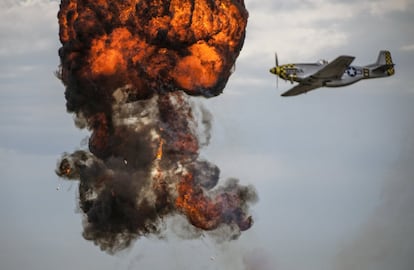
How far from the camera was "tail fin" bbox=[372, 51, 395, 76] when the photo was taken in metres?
100

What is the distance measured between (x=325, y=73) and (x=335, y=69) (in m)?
1.37

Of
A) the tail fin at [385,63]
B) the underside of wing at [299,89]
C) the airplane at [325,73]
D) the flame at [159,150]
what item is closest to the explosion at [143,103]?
the flame at [159,150]

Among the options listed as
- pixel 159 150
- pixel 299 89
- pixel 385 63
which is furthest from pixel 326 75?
pixel 159 150

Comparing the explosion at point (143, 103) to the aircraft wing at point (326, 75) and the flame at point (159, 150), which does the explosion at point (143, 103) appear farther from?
the aircraft wing at point (326, 75)

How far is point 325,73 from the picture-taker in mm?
97312

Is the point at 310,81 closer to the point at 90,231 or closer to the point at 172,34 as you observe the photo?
the point at 172,34

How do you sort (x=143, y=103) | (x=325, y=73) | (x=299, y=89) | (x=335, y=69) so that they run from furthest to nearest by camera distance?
(x=299, y=89), (x=325, y=73), (x=335, y=69), (x=143, y=103)

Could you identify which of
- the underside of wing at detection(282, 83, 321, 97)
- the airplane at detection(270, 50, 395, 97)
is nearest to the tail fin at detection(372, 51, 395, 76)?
the airplane at detection(270, 50, 395, 97)

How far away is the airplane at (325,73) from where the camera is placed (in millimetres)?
97000

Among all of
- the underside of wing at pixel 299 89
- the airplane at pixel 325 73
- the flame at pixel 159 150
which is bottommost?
the flame at pixel 159 150

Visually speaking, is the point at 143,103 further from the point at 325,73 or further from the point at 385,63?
the point at 385,63

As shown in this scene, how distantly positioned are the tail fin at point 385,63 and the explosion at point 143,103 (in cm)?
1948

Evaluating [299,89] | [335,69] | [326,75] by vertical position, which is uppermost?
[335,69]

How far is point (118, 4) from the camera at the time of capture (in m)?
89.2
